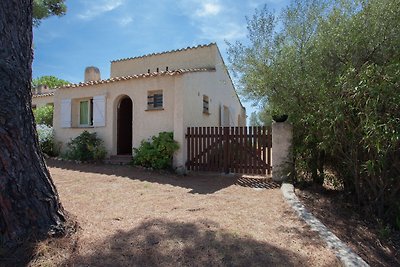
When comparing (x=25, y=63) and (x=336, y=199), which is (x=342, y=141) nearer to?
(x=336, y=199)

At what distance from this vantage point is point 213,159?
995 centimetres

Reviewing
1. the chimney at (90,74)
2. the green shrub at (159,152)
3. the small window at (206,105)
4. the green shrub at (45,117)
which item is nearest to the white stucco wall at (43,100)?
the green shrub at (45,117)

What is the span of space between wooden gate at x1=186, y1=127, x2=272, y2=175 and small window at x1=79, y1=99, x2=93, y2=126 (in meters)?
5.24

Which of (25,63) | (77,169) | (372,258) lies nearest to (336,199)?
(372,258)

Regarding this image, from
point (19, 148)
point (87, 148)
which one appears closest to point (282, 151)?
point (19, 148)

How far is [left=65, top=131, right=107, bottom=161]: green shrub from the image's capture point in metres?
11.5

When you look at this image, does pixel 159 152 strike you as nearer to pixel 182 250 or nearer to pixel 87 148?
pixel 87 148

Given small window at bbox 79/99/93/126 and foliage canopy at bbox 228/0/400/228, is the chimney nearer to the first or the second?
small window at bbox 79/99/93/126

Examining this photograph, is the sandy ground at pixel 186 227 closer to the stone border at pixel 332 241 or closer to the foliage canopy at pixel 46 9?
the stone border at pixel 332 241

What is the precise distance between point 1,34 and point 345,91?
5514mm

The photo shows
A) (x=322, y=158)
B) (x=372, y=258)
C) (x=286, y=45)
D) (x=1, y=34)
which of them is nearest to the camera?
(x=1, y=34)

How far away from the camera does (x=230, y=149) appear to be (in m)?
9.70

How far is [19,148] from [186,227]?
2397 millimetres

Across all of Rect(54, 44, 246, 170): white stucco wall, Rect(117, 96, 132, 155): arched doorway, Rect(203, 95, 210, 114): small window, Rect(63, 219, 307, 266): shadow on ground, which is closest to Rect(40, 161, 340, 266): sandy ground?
Rect(63, 219, 307, 266): shadow on ground
